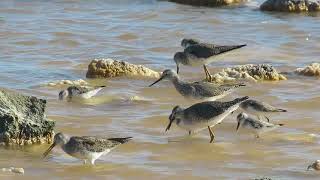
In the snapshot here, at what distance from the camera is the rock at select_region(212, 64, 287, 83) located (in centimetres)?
1266

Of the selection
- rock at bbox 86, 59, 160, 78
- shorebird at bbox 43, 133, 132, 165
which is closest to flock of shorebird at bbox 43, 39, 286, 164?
shorebird at bbox 43, 133, 132, 165

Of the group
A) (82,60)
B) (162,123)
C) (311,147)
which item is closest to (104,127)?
(162,123)

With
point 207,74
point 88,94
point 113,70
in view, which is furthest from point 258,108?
point 113,70

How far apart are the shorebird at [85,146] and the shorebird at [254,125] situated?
1.67 metres

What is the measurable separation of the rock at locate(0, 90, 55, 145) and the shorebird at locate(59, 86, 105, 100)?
2029 millimetres

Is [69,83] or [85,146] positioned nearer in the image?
[85,146]

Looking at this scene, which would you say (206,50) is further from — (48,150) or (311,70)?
(48,150)

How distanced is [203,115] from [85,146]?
1613 mm

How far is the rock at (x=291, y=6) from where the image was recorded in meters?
19.3

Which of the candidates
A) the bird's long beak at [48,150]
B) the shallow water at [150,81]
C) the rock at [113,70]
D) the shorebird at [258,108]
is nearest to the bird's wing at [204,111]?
the shallow water at [150,81]

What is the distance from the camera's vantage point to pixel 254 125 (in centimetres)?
962

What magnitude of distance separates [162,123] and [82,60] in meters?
4.21

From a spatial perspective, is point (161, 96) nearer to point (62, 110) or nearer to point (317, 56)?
point (62, 110)

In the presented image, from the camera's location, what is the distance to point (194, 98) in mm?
10883
